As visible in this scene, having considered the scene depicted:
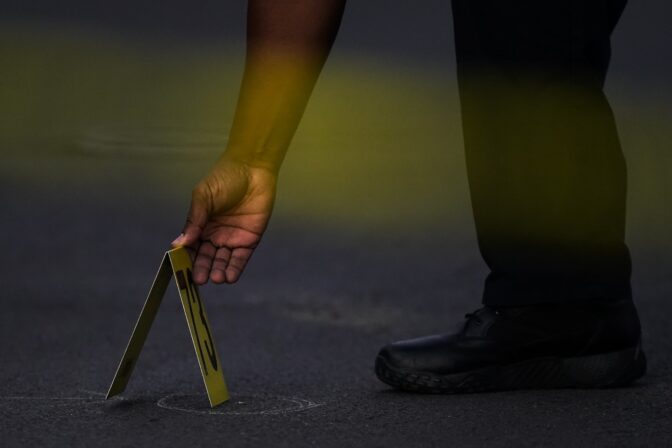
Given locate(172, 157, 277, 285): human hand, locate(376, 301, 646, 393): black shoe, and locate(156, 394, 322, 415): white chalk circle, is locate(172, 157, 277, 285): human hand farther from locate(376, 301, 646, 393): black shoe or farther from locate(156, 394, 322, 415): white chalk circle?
locate(376, 301, 646, 393): black shoe


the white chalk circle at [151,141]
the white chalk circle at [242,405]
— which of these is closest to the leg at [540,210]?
the white chalk circle at [242,405]

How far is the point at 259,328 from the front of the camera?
12.3 ft

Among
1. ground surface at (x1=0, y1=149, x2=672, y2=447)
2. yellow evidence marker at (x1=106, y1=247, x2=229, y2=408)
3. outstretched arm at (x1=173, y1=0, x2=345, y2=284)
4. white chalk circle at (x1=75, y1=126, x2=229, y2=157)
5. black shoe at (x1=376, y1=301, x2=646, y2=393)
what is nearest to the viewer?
ground surface at (x1=0, y1=149, x2=672, y2=447)

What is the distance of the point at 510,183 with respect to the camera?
2.79 meters

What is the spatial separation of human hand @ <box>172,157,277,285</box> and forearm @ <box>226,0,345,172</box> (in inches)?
1.7

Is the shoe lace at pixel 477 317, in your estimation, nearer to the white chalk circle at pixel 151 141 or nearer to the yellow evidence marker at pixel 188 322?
the yellow evidence marker at pixel 188 322

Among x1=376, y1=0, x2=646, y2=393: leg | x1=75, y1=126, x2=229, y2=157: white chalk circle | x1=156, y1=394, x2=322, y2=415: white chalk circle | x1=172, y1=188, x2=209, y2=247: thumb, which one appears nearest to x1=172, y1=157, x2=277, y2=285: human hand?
x1=172, y1=188, x2=209, y2=247: thumb

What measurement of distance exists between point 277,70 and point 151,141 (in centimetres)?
472

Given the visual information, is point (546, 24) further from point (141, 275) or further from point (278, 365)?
point (141, 275)

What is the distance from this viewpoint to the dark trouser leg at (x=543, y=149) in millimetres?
2738

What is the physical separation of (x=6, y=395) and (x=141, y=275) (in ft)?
6.47

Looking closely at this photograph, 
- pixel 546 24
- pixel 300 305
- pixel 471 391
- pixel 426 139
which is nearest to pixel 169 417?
pixel 471 391

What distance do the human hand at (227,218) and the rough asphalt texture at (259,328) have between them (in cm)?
24

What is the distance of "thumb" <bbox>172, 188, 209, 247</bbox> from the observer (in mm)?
2520
